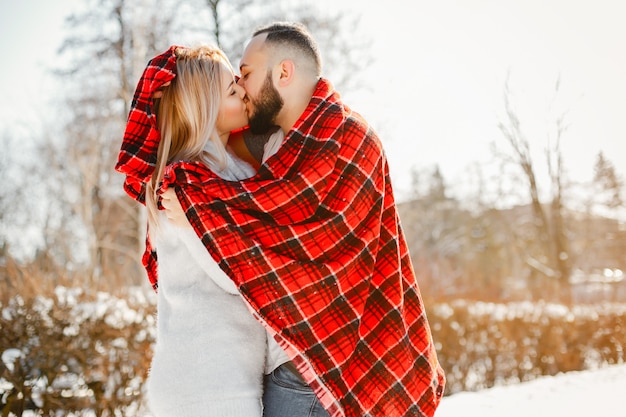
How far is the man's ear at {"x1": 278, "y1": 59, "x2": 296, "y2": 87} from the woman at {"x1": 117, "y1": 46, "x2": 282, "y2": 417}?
0.18 metres

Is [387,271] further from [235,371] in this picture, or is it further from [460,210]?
[460,210]

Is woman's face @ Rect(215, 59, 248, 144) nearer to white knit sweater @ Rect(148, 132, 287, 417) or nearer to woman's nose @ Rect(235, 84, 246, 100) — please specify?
woman's nose @ Rect(235, 84, 246, 100)

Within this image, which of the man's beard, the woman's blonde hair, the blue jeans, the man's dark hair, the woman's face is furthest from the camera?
the man's dark hair

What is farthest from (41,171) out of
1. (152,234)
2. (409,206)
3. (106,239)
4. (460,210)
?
(460,210)

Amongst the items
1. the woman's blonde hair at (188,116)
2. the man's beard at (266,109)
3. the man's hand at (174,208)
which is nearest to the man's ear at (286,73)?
the man's beard at (266,109)

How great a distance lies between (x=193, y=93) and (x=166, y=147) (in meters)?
0.23

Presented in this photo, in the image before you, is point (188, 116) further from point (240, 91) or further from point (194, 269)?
point (194, 269)

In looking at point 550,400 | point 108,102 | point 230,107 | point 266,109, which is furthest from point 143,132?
point 108,102

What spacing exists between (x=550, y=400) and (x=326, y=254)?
5.92m

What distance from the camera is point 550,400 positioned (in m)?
6.69

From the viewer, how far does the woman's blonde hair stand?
2.01 meters

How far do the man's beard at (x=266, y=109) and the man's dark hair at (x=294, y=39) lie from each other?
22 centimetres

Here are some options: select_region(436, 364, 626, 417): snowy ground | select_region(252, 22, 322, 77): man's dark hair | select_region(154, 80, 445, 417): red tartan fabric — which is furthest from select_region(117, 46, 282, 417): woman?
select_region(436, 364, 626, 417): snowy ground

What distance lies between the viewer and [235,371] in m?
1.79
